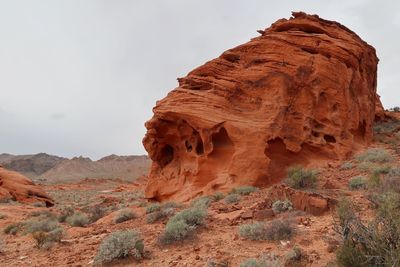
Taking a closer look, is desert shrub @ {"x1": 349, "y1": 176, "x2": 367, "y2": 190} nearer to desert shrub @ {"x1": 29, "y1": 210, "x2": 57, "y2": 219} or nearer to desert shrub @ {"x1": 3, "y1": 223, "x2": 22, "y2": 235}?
desert shrub @ {"x1": 3, "y1": 223, "x2": 22, "y2": 235}

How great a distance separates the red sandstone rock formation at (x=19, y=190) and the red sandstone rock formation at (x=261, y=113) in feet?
36.6

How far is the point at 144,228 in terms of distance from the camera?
29.3 feet

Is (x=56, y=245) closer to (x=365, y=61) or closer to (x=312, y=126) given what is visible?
(x=312, y=126)

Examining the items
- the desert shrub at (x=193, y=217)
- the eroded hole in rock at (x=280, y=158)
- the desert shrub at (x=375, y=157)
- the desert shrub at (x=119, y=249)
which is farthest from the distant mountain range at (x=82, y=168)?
the desert shrub at (x=119, y=249)

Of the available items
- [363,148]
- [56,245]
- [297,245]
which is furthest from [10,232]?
[363,148]

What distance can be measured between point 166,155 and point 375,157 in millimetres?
8208

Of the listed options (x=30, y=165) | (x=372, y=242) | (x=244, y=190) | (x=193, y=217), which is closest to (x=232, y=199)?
(x=244, y=190)

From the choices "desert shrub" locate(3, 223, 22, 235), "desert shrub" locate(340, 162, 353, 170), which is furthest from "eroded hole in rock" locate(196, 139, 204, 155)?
"desert shrub" locate(3, 223, 22, 235)

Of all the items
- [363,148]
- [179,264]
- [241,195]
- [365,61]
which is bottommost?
[179,264]

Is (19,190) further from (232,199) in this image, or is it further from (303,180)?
(303,180)

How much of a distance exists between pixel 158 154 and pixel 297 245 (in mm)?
11466

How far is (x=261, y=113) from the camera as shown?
1458 centimetres

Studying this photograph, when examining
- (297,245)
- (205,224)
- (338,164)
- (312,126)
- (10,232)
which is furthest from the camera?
(312,126)

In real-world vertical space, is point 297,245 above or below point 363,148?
below
